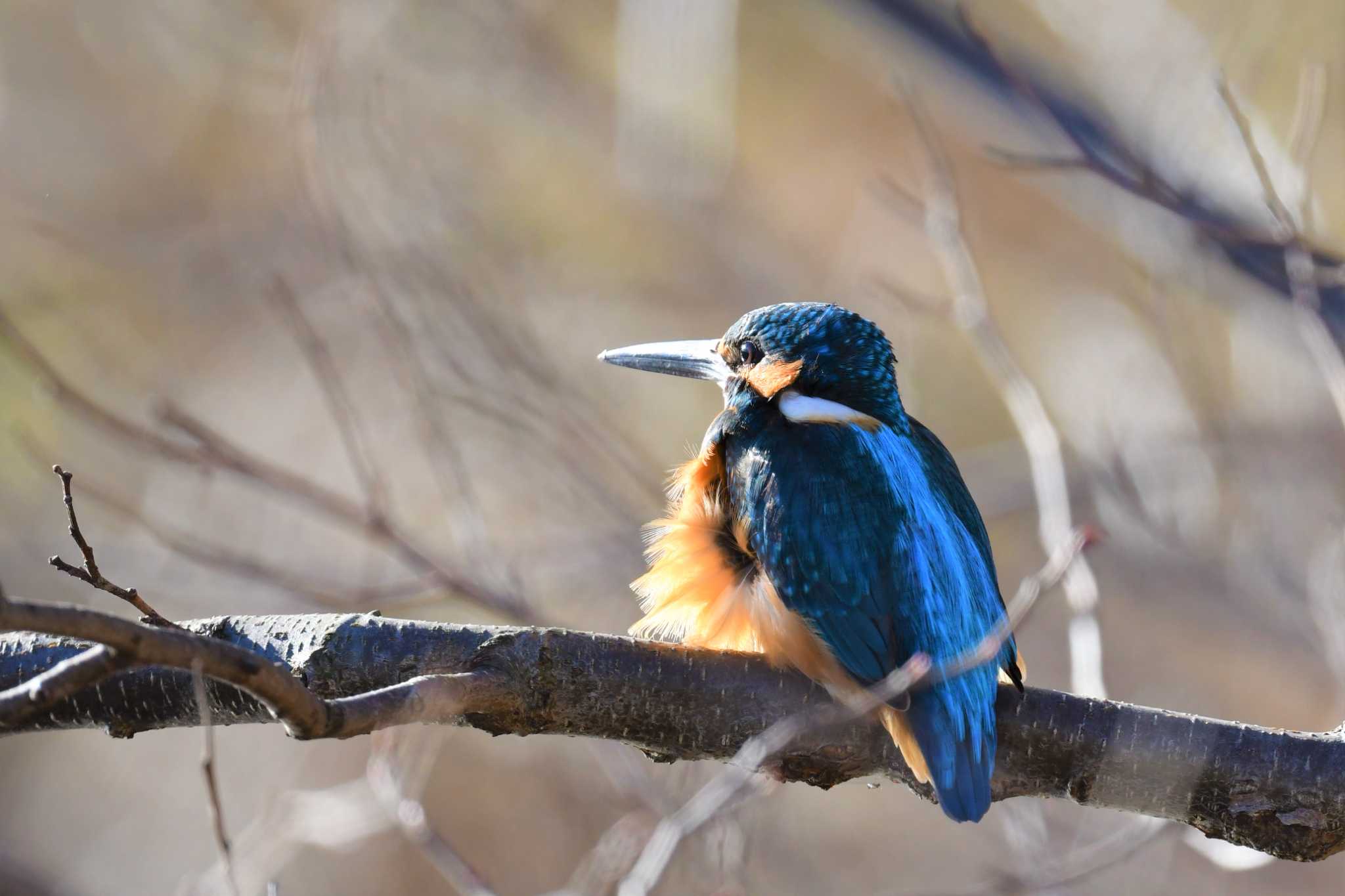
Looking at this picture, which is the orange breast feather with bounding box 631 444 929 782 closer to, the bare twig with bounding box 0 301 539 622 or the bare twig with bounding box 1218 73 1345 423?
the bare twig with bounding box 0 301 539 622

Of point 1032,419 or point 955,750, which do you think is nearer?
point 955,750

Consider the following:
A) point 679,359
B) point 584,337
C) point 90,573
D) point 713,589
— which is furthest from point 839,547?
point 584,337

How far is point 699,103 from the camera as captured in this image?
564cm

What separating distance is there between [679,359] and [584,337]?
3.10 meters

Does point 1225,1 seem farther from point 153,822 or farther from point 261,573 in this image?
point 153,822

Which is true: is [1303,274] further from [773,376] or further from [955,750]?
[955,750]

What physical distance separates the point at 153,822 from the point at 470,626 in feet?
12.8

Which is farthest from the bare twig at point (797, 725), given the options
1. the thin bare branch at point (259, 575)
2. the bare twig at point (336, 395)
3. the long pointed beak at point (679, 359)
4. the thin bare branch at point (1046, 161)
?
the bare twig at point (336, 395)

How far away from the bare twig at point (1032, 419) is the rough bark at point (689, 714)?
555 mm

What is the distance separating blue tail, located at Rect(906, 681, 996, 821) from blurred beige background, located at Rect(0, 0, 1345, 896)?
1.04m

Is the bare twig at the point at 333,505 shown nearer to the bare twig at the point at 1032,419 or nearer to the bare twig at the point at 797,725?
the bare twig at the point at 797,725

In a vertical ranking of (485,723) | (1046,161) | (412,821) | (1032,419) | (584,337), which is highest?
(1046,161)

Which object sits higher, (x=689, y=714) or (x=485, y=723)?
(x=485, y=723)

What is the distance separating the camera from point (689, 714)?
6.22 ft
